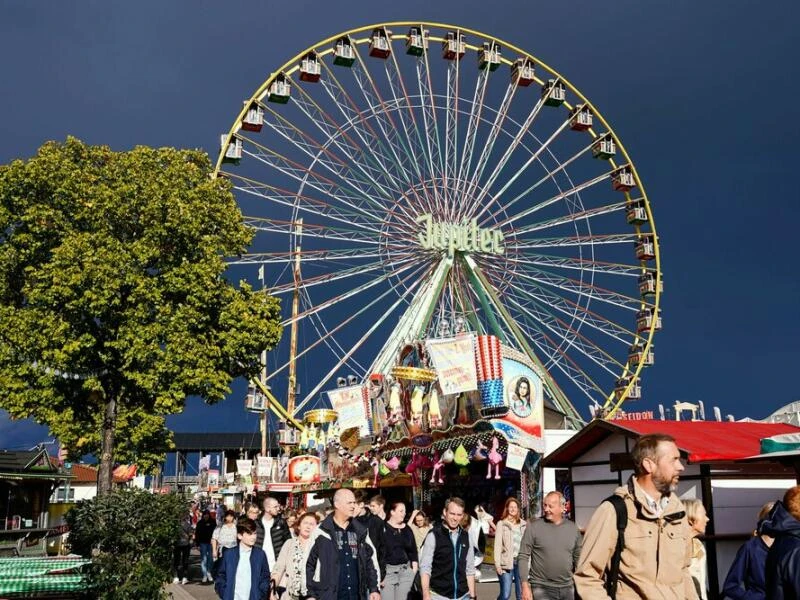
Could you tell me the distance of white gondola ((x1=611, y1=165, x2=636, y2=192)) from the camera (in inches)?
1275

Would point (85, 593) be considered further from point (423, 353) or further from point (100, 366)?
point (423, 353)

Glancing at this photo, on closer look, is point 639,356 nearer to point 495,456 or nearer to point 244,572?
point 495,456

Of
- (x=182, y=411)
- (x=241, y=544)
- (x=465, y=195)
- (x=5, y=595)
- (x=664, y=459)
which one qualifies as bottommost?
(x=5, y=595)

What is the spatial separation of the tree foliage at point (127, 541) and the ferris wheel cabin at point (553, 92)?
2552 centimetres

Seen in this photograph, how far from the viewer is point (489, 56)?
3147 centimetres

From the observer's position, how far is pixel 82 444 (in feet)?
68.5

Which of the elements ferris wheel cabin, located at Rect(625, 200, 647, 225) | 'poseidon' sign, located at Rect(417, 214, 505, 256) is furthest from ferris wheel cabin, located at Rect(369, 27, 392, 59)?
ferris wheel cabin, located at Rect(625, 200, 647, 225)

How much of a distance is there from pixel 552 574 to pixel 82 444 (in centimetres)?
1660

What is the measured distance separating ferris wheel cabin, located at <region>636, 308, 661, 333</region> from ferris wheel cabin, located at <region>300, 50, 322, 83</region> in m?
14.9

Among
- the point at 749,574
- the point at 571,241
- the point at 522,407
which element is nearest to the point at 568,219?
the point at 571,241

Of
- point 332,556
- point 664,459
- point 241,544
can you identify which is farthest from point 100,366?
point 664,459

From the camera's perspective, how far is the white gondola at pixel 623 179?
3238 cm

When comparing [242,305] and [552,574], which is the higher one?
[242,305]

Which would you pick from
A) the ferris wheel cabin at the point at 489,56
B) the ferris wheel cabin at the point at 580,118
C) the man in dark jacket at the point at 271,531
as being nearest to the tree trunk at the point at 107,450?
the man in dark jacket at the point at 271,531
